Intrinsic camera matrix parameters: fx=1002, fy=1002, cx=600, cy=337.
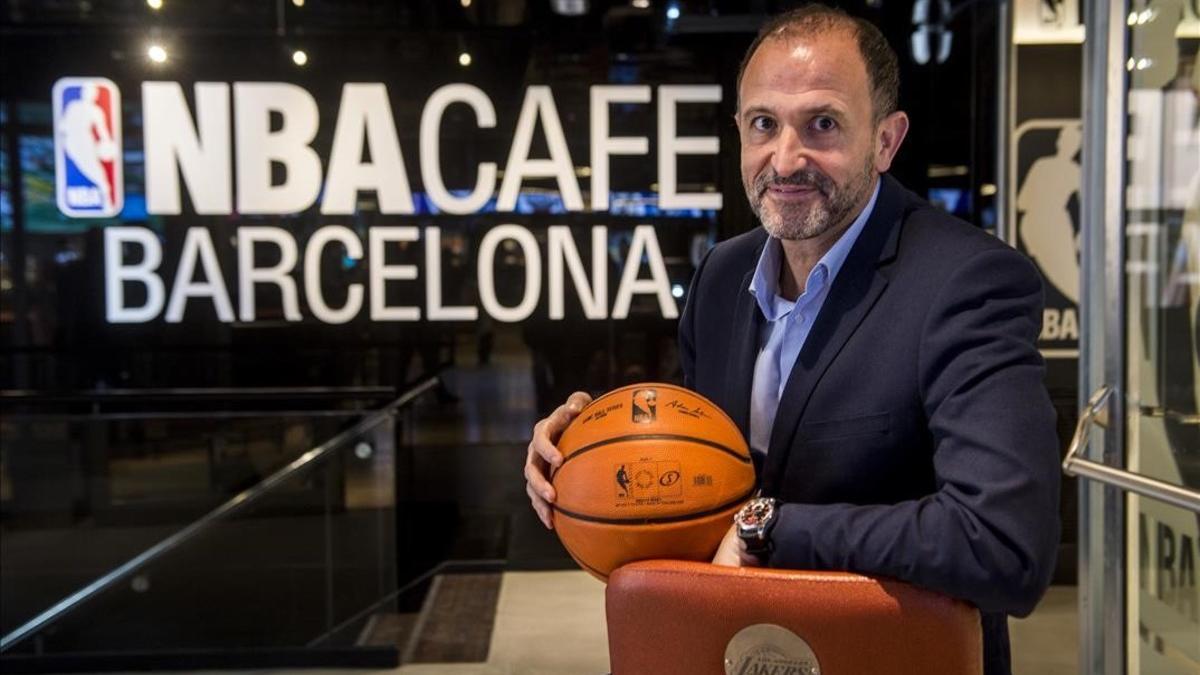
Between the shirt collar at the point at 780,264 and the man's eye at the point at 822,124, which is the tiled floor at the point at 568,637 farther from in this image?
the man's eye at the point at 822,124

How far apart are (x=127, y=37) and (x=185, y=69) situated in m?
0.32

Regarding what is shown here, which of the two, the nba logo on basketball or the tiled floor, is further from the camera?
the tiled floor

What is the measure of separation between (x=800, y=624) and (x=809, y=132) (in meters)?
0.62

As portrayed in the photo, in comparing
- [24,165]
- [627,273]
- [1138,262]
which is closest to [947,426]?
[1138,262]

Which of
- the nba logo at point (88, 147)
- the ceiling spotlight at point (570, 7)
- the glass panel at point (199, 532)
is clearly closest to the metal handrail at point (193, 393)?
the glass panel at point (199, 532)

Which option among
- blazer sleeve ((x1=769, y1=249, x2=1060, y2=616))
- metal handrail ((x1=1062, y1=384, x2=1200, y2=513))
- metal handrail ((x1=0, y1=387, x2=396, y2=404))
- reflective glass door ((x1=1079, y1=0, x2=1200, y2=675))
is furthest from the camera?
metal handrail ((x1=0, y1=387, x2=396, y2=404))

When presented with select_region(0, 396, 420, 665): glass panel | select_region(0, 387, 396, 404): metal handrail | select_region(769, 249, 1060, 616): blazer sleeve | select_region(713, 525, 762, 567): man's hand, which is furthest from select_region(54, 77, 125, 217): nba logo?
select_region(769, 249, 1060, 616): blazer sleeve

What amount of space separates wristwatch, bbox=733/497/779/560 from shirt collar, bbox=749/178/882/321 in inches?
12.7

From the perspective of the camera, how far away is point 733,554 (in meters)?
1.25

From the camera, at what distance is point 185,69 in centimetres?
471

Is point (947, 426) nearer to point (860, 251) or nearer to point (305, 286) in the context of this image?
point (860, 251)

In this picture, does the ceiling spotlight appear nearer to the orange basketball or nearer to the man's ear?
the man's ear
